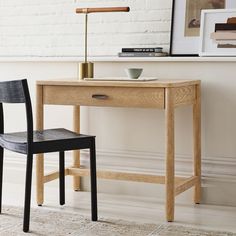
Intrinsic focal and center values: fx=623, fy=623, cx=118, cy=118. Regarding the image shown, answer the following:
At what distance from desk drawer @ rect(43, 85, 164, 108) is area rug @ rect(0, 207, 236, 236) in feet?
2.05

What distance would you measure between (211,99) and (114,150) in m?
0.71

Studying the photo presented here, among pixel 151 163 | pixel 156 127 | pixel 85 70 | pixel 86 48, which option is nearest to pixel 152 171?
pixel 151 163

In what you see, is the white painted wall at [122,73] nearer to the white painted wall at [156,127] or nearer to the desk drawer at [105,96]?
the white painted wall at [156,127]

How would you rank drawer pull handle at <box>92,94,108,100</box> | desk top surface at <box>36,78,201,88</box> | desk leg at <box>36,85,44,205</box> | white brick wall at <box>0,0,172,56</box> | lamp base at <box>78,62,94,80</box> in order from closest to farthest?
desk top surface at <box>36,78,201,88</box> < drawer pull handle at <box>92,94,108,100</box> < desk leg at <box>36,85,44,205</box> < lamp base at <box>78,62,94,80</box> < white brick wall at <box>0,0,172,56</box>

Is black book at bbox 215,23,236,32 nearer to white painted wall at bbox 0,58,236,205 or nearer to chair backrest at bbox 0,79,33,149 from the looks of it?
white painted wall at bbox 0,58,236,205

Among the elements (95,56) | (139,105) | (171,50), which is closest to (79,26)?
(95,56)

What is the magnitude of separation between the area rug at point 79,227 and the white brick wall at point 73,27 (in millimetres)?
1175

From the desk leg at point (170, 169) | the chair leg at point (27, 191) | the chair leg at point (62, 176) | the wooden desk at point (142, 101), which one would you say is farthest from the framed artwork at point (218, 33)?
the chair leg at point (27, 191)

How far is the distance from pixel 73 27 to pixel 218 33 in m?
1.00

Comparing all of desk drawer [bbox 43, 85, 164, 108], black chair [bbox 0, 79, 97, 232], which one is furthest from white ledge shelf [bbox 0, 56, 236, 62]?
black chair [bbox 0, 79, 97, 232]

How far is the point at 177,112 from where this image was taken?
12.4ft

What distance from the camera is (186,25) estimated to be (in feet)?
12.3

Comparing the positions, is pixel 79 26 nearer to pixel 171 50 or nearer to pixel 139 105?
pixel 171 50

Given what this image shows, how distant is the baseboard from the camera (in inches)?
145
